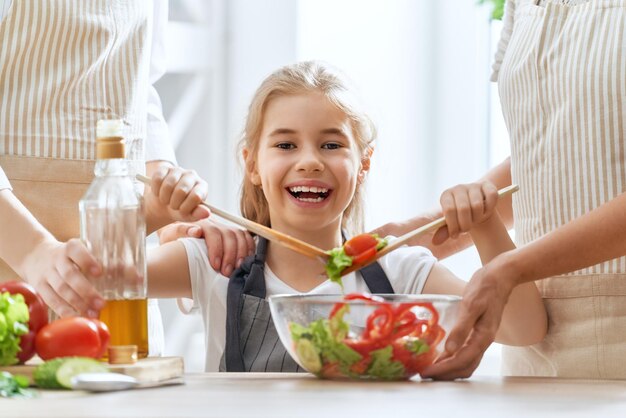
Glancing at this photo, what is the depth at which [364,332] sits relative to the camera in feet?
4.12

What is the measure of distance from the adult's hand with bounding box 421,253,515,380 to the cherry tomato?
0.53 metres

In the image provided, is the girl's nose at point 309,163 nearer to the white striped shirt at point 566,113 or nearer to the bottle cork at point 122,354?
the white striped shirt at point 566,113

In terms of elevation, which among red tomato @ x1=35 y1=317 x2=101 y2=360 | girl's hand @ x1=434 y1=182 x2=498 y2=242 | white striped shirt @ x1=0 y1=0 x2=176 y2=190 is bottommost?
red tomato @ x1=35 y1=317 x2=101 y2=360

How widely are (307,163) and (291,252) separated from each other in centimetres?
20

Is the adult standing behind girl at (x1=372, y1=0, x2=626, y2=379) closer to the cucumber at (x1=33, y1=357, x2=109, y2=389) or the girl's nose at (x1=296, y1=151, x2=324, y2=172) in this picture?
the girl's nose at (x1=296, y1=151, x2=324, y2=172)

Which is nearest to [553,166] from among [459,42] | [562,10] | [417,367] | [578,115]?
[578,115]

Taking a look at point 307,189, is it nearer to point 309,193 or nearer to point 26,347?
point 309,193

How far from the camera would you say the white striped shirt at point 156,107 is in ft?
6.90

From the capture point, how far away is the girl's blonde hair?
6.37 feet

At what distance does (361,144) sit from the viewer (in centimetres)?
199

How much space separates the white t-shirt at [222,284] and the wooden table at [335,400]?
1.55ft

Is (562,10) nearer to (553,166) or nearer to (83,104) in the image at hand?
(553,166)

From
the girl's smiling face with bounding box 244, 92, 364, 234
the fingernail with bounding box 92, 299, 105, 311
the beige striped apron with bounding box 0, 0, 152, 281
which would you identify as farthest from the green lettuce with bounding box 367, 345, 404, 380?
the beige striped apron with bounding box 0, 0, 152, 281

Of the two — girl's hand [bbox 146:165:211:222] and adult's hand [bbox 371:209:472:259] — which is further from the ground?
girl's hand [bbox 146:165:211:222]
